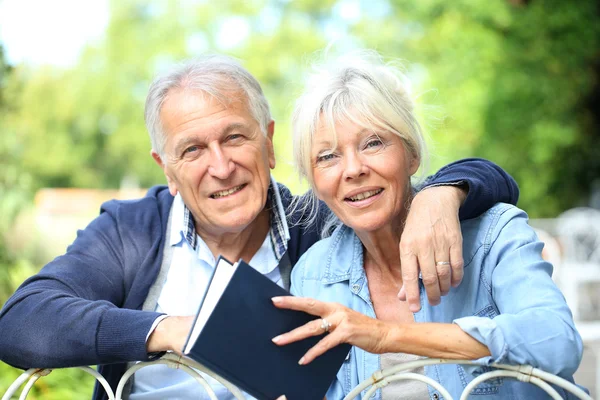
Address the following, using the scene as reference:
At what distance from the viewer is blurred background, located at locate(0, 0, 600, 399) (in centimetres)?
536

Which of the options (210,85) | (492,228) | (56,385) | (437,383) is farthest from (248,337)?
(56,385)

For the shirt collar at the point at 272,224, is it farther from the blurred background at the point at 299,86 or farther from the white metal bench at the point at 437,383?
the white metal bench at the point at 437,383

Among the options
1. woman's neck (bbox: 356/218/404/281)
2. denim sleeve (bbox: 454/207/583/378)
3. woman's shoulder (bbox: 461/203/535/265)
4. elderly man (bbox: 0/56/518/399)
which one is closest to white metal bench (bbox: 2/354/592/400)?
denim sleeve (bbox: 454/207/583/378)

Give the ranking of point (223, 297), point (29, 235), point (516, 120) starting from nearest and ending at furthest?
point (223, 297)
point (29, 235)
point (516, 120)

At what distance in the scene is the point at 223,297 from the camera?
1347mm

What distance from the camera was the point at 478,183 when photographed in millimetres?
1937

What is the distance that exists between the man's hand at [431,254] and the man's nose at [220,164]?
0.74 metres

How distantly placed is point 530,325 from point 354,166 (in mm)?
723

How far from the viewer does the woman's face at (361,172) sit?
2020mm

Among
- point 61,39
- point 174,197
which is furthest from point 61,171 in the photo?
point 174,197

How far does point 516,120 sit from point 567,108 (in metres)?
1.00

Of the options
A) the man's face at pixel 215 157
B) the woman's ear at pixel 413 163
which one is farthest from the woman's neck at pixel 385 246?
the man's face at pixel 215 157

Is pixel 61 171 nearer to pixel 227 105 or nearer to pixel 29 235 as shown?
pixel 29 235

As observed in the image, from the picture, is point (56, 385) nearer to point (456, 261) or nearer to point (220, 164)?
point (220, 164)
